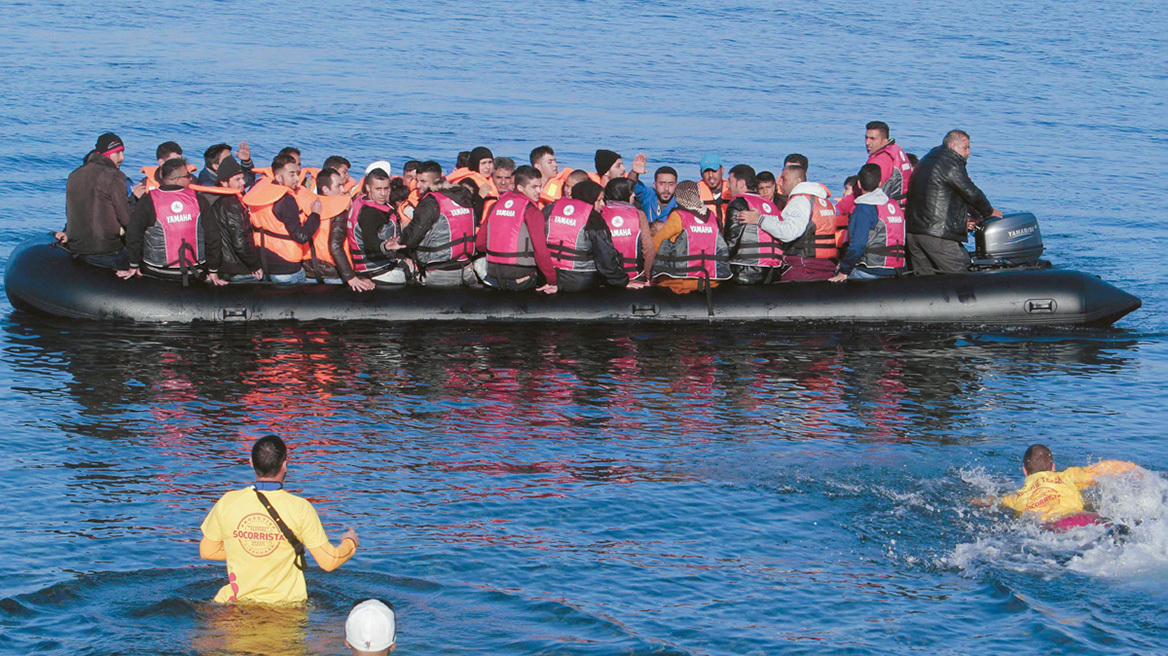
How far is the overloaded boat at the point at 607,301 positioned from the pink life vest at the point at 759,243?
295mm

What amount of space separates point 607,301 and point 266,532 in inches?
290

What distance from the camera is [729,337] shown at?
43.7 feet

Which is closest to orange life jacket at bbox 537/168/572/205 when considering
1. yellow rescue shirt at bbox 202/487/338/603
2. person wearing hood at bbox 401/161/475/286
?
person wearing hood at bbox 401/161/475/286

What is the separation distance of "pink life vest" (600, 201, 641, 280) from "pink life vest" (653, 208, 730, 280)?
316 mm

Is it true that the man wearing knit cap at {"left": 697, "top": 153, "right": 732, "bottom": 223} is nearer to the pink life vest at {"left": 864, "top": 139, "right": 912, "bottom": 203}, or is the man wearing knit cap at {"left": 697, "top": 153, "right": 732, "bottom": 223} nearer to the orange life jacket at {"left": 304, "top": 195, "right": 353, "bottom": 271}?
the pink life vest at {"left": 864, "top": 139, "right": 912, "bottom": 203}

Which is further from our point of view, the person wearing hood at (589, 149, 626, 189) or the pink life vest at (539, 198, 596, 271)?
the person wearing hood at (589, 149, 626, 189)

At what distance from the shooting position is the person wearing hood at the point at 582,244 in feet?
43.1

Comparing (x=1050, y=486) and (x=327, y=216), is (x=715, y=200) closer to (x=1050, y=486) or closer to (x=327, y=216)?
(x=327, y=216)

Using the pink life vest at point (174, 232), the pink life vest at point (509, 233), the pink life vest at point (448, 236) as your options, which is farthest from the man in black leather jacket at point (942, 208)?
the pink life vest at point (174, 232)

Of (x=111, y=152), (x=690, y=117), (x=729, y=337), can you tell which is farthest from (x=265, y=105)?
(x=729, y=337)

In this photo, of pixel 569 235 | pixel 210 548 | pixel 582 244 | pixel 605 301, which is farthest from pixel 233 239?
pixel 210 548

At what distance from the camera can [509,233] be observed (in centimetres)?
1320

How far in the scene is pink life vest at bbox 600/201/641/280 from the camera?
13.2m

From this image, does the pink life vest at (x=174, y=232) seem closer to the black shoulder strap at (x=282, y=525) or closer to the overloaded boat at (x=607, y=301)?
the overloaded boat at (x=607, y=301)
